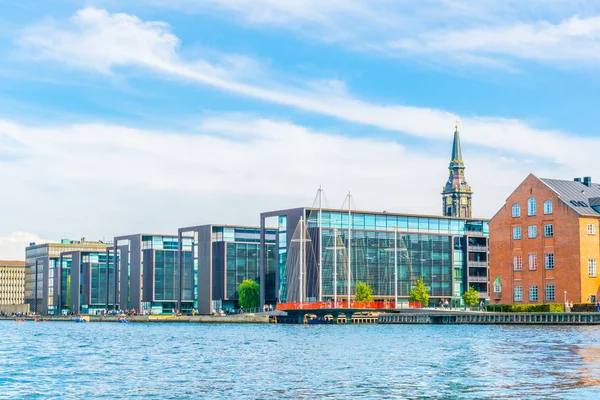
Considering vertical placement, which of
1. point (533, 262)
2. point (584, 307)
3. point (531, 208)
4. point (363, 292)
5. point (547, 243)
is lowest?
point (584, 307)

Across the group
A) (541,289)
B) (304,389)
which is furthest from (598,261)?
(304,389)

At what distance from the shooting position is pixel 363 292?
17262 centimetres

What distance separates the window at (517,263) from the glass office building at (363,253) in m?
32.6

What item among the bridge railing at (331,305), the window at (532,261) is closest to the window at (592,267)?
the window at (532,261)

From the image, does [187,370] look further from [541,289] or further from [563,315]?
[541,289]

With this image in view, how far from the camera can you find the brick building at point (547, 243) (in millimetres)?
132250

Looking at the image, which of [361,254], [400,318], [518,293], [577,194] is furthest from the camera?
[361,254]

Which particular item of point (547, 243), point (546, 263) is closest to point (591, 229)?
point (547, 243)

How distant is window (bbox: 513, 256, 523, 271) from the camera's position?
464 ft

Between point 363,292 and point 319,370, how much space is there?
11735 centimetres

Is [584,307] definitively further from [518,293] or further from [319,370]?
[319,370]

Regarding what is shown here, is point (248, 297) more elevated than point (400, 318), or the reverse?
point (248, 297)

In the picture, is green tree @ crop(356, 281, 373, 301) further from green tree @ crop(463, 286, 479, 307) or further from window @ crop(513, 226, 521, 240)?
window @ crop(513, 226, 521, 240)

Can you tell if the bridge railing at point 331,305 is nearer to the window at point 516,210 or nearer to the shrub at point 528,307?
the shrub at point 528,307
